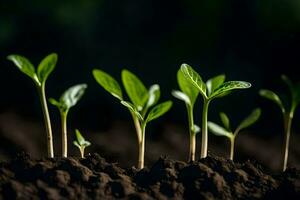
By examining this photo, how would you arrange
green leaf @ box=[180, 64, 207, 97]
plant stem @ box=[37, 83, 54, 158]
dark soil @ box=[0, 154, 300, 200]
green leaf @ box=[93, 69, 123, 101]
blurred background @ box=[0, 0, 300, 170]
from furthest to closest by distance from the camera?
1. blurred background @ box=[0, 0, 300, 170]
2. green leaf @ box=[93, 69, 123, 101]
3. plant stem @ box=[37, 83, 54, 158]
4. green leaf @ box=[180, 64, 207, 97]
5. dark soil @ box=[0, 154, 300, 200]

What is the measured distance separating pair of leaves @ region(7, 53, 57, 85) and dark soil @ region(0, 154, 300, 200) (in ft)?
1.00

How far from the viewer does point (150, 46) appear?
3.36m

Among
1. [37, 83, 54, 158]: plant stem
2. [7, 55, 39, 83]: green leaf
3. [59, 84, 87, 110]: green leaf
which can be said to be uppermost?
[7, 55, 39, 83]: green leaf

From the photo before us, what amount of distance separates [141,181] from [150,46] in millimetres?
1938

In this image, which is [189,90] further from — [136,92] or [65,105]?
[65,105]

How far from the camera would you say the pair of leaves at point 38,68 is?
1.72 meters

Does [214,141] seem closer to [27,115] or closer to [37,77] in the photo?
[27,115]

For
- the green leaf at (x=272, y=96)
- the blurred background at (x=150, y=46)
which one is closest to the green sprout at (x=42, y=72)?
the green leaf at (x=272, y=96)

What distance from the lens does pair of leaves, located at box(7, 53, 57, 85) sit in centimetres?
172

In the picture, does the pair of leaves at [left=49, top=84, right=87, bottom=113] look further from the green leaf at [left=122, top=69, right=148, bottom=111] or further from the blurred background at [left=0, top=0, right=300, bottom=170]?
the blurred background at [left=0, top=0, right=300, bottom=170]

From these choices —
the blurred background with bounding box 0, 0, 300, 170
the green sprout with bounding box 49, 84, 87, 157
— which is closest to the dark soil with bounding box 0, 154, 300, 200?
the green sprout with bounding box 49, 84, 87, 157

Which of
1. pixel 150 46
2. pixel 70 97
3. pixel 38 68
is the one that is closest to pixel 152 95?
pixel 70 97

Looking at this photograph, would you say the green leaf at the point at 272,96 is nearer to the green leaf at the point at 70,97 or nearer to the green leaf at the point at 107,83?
the green leaf at the point at 107,83

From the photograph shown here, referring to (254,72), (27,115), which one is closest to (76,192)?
(27,115)
